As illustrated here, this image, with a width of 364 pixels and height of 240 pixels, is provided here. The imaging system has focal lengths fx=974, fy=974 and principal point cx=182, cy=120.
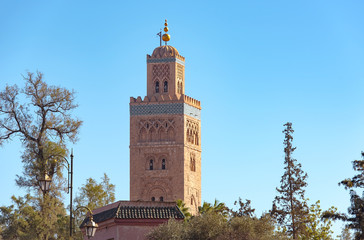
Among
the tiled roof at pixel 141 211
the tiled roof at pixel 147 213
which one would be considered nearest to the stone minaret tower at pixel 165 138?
the tiled roof at pixel 141 211

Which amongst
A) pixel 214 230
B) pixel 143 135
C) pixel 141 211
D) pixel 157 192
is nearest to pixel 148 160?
pixel 143 135

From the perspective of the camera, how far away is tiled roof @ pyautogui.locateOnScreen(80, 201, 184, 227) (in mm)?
39312

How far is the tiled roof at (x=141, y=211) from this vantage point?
129 feet

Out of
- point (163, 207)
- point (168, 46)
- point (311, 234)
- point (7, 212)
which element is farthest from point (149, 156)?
point (163, 207)

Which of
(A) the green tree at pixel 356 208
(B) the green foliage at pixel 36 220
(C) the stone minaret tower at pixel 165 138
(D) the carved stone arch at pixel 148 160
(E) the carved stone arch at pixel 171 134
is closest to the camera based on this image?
(A) the green tree at pixel 356 208

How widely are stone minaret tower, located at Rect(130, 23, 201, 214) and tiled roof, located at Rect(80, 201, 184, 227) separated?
43.2m

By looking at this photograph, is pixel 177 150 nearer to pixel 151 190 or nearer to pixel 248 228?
pixel 151 190

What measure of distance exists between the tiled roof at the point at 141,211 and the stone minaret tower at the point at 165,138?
4319cm

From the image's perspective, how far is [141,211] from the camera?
39.7 m

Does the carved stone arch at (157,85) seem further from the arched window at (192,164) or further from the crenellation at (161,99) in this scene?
the arched window at (192,164)

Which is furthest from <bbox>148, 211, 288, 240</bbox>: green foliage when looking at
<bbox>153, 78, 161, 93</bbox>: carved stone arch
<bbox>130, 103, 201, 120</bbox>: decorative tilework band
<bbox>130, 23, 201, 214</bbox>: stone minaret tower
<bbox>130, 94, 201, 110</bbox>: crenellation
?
<bbox>153, 78, 161, 93</bbox>: carved stone arch

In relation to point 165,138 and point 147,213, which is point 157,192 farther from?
point 147,213

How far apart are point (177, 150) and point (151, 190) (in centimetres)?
440

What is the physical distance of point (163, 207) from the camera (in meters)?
40.4
